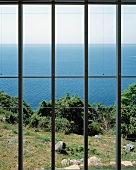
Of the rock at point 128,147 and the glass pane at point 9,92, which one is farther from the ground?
the glass pane at point 9,92

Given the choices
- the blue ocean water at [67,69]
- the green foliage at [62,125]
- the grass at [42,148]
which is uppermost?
the blue ocean water at [67,69]

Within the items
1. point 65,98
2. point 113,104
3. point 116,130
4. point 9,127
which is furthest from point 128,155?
point 9,127

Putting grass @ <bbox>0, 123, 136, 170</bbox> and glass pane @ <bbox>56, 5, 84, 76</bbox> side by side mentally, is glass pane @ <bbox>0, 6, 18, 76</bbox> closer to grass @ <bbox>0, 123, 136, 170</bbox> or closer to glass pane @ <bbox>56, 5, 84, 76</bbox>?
glass pane @ <bbox>56, 5, 84, 76</bbox>

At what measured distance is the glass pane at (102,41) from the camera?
8.48 meters

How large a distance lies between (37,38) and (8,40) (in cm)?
72

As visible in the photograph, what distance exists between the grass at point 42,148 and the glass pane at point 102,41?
67.4 inches

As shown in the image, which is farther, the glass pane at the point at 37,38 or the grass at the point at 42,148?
the glass pane at the point at 37,38

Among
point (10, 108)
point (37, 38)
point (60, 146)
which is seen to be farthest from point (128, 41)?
point (10, 108)

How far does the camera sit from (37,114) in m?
8.42

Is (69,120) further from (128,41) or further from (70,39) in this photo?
(128,41)

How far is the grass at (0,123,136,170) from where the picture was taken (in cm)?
838

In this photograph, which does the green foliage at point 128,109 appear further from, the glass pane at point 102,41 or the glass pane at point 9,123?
the glass pane at point 9,123

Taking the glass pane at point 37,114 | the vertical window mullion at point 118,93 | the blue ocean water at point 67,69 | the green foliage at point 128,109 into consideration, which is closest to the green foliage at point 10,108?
the glass pane at point 37,114

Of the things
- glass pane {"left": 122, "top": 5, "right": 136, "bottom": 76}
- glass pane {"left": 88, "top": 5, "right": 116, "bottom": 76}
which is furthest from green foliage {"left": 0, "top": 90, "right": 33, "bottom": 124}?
glass pane {"left": 122, "top": 5, "right": 136, "bottom": 76}
